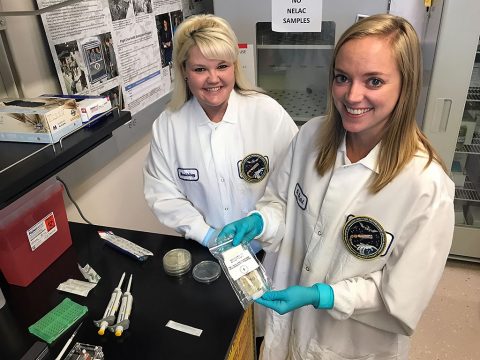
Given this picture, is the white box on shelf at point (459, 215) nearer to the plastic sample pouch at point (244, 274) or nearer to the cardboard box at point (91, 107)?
the plastic sample pouch at point (244, 274)

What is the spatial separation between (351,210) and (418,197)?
6.5 inches

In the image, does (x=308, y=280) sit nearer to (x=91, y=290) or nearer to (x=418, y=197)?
(x=418, y=197)

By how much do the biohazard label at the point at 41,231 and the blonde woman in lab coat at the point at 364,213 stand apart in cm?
54

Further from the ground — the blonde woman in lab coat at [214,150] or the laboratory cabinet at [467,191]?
the blonde woman in lab coat at [214,150]

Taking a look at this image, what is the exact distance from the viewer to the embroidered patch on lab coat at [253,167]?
4.47ft

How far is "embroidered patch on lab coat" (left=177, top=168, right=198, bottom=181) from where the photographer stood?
4.53 feet

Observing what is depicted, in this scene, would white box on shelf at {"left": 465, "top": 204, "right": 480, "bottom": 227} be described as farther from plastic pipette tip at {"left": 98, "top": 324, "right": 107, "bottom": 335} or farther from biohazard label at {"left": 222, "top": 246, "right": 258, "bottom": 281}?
plastic pipette tip at {"left": 98, "top": 324, "right": 107, "bottom": 335}

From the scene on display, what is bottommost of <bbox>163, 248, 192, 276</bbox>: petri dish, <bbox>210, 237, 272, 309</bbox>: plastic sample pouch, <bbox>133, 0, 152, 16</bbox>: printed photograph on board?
<bbox>163, 248, 192, 276</bbox>: petri dish

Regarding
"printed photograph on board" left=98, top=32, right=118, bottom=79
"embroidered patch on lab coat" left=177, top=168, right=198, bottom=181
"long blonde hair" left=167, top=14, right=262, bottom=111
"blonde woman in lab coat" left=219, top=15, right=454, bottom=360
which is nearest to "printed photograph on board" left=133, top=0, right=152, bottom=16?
"printed photograph on board" left=98, top=32, right=118, bottom=79

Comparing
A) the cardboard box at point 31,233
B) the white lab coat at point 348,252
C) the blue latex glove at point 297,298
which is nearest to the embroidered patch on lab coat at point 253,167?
the white lab coat at point 348,252

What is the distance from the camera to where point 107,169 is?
1705 millimetres

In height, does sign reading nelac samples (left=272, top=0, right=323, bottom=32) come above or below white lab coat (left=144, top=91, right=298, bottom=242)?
above

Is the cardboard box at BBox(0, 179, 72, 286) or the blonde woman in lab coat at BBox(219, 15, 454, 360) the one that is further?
the cardboard box at BBox(0, 179, 72, 286)

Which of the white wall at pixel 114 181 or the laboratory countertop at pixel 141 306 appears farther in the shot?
the white wall at pixel 114 181
